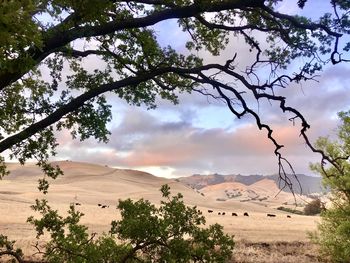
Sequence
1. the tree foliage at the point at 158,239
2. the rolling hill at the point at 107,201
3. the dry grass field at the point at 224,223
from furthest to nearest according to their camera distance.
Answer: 1. the rolling hill at the point at 107,201
2. the dry grass field at the point at 224,223
3. the tree foliage at the point at 158,239

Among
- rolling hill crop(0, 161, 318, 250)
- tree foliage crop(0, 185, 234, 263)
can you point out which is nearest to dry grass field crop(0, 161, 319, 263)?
rolling hill crop(0, 161, 318, 250)

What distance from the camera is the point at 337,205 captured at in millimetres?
22922

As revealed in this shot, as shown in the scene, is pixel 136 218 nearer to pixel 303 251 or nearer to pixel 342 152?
pixel 342 152

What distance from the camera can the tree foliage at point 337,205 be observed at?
69.4ft

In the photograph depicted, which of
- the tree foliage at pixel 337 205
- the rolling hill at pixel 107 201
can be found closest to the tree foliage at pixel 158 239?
the rolling hill at pixel 107 201

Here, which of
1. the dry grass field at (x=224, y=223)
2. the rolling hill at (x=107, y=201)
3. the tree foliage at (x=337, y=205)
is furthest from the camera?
the rolling hill at (x=107, y=201)

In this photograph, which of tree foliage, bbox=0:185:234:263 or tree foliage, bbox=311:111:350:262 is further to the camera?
tree foliage, bbox=311:111:350:262

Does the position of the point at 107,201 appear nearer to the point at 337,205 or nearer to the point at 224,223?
the point at 224,223

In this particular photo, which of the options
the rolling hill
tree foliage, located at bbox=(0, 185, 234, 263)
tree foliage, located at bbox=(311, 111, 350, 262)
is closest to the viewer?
tree foliage, located at bbox=(0, 185, 234, 263)

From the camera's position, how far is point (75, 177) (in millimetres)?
108750

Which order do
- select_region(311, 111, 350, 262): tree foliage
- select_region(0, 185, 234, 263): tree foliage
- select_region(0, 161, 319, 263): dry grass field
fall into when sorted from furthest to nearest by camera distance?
select_region(0, 161, 319, 263): dry grass field, select_region(311, 111, 350, 262): tree foliage, select_region(0, 185, 234, 263): tree foliage

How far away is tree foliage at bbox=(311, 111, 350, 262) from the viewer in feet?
69.4

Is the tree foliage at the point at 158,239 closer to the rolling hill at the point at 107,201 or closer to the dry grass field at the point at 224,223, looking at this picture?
the rolling hill at the point at 107,201

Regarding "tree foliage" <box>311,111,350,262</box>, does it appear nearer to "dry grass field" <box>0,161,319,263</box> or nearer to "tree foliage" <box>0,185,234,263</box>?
"dry grass field" <box>0,161,319,263</box>
